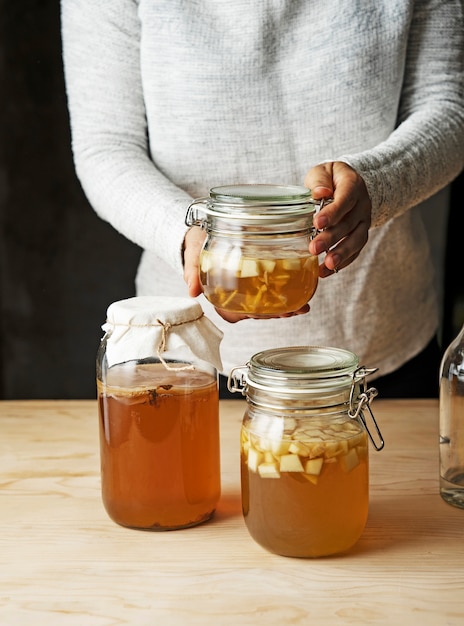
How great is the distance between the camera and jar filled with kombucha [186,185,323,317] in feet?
2.90

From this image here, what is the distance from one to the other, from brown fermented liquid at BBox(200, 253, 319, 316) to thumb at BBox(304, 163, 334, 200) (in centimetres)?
10

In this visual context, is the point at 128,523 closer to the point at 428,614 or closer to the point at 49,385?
the point at 428,614

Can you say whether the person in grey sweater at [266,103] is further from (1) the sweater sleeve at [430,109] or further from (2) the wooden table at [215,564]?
(2) the wooden table at [215,564]

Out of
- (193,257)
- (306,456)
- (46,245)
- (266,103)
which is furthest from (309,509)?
(46,245)

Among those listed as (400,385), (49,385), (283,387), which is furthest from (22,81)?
(283,387)

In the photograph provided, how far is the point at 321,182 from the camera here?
41.1 inches

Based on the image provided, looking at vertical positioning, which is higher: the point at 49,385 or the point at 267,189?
the point at 267,189

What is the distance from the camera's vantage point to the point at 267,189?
932 millimetres

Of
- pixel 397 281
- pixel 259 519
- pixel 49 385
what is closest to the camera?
pixel 259 519

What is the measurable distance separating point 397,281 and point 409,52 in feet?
1.27

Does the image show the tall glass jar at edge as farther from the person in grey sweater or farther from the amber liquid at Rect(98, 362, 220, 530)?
the person in grey sweater

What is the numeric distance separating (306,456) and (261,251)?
213 mm

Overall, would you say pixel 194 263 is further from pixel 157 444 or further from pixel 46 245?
pixel 46 245

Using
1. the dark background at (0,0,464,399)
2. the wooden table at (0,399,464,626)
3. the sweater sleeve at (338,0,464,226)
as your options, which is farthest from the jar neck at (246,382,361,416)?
the dark background at (0,0,464,399)
